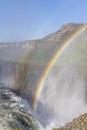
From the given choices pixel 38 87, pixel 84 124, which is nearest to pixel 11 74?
pixel 38 87

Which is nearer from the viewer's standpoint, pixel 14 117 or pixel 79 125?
pixel 79 125

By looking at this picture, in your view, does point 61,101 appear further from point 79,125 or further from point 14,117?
point 79,125

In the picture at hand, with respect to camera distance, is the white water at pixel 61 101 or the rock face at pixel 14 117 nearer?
the rock face at pixel 14 117

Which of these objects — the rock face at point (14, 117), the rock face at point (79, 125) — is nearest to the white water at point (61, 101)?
the rock face at point (14, 117)

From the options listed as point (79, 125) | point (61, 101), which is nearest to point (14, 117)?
point (79, 125)

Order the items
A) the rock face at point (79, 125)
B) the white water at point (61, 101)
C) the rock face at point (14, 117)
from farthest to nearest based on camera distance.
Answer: the white water at point (61, 101)
the rock face at point (14, 117)
the rock face at point (79, 125)

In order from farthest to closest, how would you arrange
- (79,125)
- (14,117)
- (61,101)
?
(61,101)
(14,117)
(79,125)

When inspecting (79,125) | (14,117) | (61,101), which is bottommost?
(61,101)

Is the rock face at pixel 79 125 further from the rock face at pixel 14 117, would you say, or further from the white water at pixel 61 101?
the white water at pixel 61 101

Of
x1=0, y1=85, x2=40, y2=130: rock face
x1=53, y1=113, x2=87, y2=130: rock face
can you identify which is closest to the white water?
x1=0, y1=85, x2=40, y2=130: rock face

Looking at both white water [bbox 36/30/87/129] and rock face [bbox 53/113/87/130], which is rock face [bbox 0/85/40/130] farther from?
rock face [bbox 53/113/87/130]
